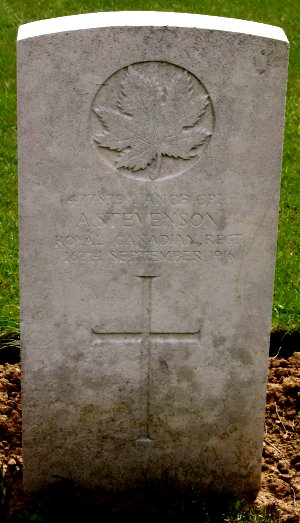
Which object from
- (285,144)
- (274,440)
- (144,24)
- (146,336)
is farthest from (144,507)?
(285,144)

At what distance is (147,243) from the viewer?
3596mm

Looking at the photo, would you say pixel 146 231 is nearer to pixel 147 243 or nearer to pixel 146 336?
pixel 147 243

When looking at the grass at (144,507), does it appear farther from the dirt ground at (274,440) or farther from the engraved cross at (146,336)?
the engraved cross at (146,336)

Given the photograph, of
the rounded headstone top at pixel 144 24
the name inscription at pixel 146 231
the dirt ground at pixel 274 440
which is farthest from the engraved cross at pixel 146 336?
the rounded headstone top at pixel 144 24

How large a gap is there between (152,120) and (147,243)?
0.51 m

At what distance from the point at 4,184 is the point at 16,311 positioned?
188 centimetres

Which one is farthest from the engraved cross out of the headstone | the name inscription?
the name inscription

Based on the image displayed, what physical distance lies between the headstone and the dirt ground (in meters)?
0.14

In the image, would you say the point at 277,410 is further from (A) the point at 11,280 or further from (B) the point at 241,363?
(A) the point at 11,280

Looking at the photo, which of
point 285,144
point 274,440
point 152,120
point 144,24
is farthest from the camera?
point 285,144

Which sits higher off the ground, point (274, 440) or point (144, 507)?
point (274, 440)

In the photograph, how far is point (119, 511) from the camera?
3.90m

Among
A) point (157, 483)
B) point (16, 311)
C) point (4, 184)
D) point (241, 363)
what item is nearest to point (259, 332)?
point (241, 363)

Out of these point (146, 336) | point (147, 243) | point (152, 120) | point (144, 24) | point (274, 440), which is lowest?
point (274, 440)
